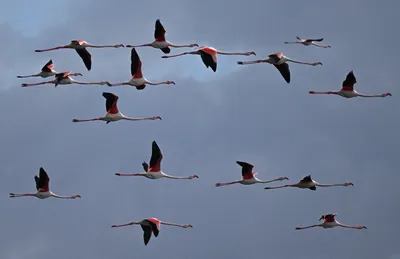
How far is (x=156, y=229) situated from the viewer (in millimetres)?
66688

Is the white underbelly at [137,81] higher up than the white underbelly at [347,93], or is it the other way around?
the white underbelly at [137,81]

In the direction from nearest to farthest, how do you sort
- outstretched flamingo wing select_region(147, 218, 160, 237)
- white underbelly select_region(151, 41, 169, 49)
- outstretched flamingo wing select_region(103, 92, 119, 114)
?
outstretched flamingo wing select_region(147, 218, 160, 237), white underbelly select_region(151, 41, 169, 49), outstretched flamingo wing select_region(103, 92, 119, 114)

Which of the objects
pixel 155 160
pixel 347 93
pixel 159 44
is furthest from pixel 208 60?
pixel 347 93

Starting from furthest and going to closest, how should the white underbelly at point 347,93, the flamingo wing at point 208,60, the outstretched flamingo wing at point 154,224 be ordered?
the white underbelly at point 347,93
the outstretched flamingo wing at point 154,224
the flamingo wing at point 208,60

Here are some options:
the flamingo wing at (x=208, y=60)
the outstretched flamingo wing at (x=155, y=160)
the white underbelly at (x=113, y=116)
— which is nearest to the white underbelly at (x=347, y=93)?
the outstretched flamingo wing at (x=155, y=160)

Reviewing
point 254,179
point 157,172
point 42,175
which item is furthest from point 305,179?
point 42,175

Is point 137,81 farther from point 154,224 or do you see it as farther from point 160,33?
point 154,224

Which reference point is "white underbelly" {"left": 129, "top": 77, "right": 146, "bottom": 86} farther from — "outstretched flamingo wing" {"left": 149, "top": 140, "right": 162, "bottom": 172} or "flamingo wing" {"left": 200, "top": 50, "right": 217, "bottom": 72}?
"flamingo wing" {"left": 200, "top": 50, "right": 217, "bottom": 72}

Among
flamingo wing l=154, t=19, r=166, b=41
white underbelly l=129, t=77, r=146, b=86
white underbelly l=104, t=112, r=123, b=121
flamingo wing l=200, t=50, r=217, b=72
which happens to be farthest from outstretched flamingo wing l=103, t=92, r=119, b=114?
flamingo wing l=200, t=50, r=217, b=72

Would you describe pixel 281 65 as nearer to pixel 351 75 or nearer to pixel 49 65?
pixel 351 75

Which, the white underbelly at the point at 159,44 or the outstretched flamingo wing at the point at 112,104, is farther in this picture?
the outstretched flamingo wing at the point at 112,104

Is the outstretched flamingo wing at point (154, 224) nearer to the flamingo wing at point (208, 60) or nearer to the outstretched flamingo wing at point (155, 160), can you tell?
the outstretched flamingo wing at point (155, 160)

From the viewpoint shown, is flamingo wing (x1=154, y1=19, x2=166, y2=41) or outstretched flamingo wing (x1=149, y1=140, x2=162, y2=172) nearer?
flamingo wing (x1=154, y1=19, x2=166, y2=41)

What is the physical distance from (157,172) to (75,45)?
6.99m
